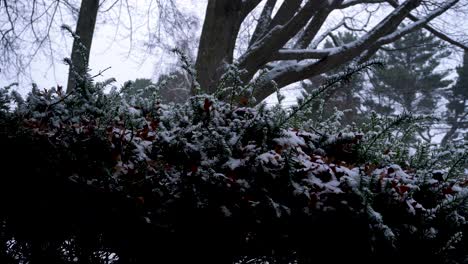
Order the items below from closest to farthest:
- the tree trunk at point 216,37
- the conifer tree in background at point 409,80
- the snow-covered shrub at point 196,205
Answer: the snow-covered shrub at point 196,205 → the tree trunk at point 216,37 → the conifer tree in background at point 409,80

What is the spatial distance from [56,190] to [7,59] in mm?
7627

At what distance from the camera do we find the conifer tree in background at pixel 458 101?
23.6 metres

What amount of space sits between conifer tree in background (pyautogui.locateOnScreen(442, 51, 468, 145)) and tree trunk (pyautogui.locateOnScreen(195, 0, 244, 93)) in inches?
898

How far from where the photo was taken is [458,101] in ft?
80.9

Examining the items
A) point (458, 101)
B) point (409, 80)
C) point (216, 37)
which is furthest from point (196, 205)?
point (458, 101)

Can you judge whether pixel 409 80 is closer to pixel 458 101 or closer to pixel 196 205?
pixel 458 101

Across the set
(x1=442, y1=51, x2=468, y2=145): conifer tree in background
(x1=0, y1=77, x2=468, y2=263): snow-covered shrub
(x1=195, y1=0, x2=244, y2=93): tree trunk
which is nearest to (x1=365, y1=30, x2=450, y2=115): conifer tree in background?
(x1=442, y1=51, x2=468, y2=145): conifer tree in background

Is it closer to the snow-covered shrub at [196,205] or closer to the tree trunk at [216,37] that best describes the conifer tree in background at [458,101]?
the tree trunk at [216,37]

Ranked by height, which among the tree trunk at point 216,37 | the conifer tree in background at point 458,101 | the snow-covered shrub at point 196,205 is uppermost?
the conifer tree in background at point 458,101

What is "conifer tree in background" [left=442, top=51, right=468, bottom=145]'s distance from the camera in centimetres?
2358

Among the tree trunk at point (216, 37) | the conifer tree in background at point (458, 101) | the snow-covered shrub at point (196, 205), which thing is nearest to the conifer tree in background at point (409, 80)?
the conifer tree in background at point (458, 101)

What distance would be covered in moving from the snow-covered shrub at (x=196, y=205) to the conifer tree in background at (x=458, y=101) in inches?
1015

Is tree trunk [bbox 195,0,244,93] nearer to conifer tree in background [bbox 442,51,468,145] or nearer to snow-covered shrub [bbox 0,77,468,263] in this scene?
snow-covered shrub [bbox 0,77,468,263]

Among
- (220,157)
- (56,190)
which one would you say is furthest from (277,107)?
(56,190)
